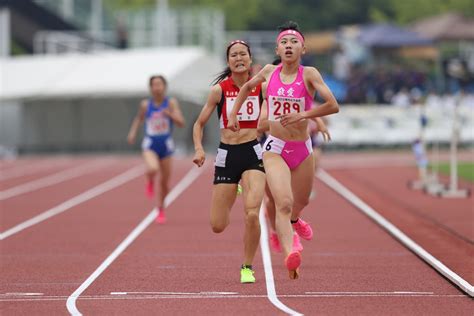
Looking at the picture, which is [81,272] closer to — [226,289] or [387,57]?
[226,289]

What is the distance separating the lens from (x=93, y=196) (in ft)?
83.3

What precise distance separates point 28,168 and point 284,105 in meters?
27.6

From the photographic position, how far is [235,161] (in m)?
11.5

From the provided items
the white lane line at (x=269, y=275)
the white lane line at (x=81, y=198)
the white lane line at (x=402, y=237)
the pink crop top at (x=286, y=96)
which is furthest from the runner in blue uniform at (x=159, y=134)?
the pink crop top at (x=286, y=96)

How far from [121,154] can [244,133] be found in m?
37.0

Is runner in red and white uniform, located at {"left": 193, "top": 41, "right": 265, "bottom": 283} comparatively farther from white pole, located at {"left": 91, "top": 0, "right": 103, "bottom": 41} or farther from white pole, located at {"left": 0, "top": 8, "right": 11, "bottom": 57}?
white pole, located at {"left": 91, "top": 0, "right": 103, "bottom": 41}

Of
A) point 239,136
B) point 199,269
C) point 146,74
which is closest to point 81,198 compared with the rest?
point 199,269

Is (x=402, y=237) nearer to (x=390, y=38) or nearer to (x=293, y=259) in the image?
(x=293, y=259)

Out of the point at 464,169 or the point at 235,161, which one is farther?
the point at 464,169

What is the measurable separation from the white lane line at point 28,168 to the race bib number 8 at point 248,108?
21424mm

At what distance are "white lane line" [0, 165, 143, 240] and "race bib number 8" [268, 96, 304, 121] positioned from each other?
21.7 feet

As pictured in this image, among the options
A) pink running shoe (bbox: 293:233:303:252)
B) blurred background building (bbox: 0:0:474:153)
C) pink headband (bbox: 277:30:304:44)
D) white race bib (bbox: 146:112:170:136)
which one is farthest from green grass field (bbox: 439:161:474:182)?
pink running shoe (bbox: 293:233:303:252)

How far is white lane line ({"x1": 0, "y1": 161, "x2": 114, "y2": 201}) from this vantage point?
27.0 m

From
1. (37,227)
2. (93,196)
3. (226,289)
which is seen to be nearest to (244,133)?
(226,289)
